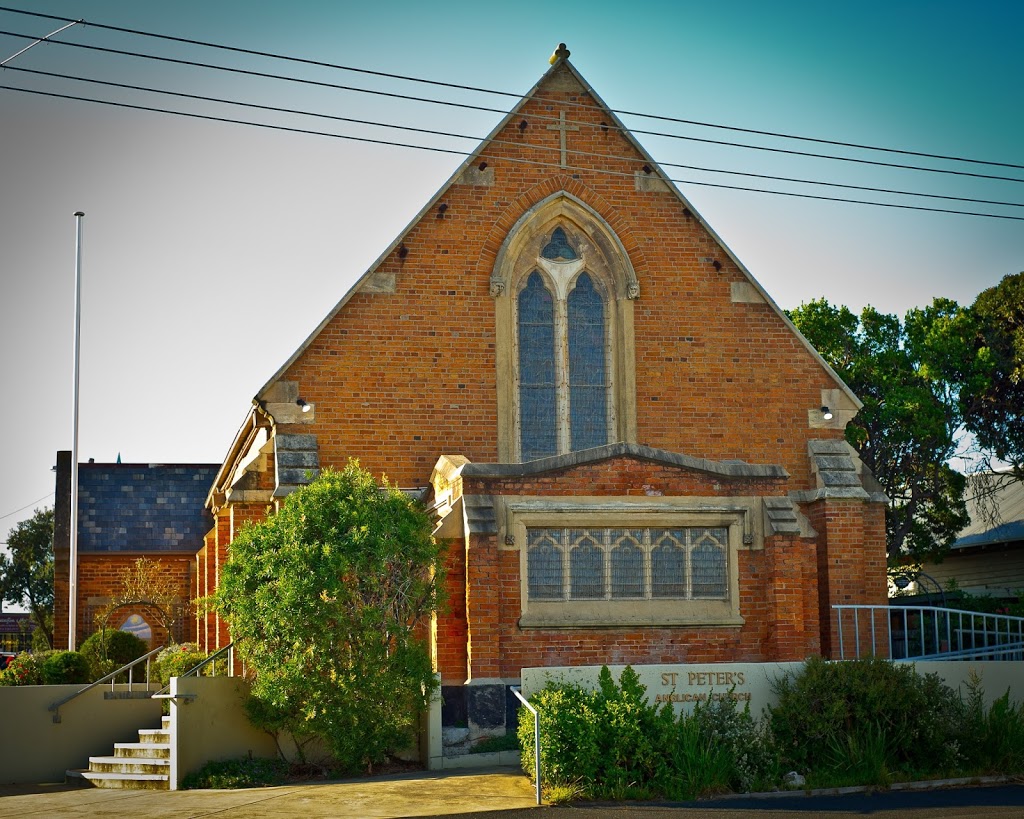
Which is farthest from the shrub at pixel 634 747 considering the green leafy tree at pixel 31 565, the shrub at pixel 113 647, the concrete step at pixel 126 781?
the green leafy tree at pixel 31 565

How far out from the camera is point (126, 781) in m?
19.0

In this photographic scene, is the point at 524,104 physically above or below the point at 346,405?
above

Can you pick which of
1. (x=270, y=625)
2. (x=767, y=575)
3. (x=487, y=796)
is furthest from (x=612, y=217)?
(x=487, y=796)

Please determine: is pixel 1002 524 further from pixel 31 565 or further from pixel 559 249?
pixel 31 565

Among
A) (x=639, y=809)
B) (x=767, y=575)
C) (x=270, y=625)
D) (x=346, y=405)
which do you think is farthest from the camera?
(x=346, y=405)

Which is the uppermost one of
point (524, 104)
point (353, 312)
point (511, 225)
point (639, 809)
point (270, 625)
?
point (524, 104)

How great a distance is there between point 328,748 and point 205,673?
5128 mm

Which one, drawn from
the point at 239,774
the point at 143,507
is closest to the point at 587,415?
the point at 239,774

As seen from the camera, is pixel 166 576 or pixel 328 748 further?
pixel 166 576

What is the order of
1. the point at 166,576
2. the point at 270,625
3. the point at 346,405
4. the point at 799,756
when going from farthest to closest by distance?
the point at 166,576
the point at 346,405
the point at 270,625
the point at 799,756

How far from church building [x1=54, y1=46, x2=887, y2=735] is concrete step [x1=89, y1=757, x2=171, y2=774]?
13.2 ft

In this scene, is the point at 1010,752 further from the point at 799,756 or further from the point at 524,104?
the point at 524,104

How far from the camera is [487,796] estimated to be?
50.5 feet

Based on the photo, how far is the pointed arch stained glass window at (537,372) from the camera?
22688 millimetres
